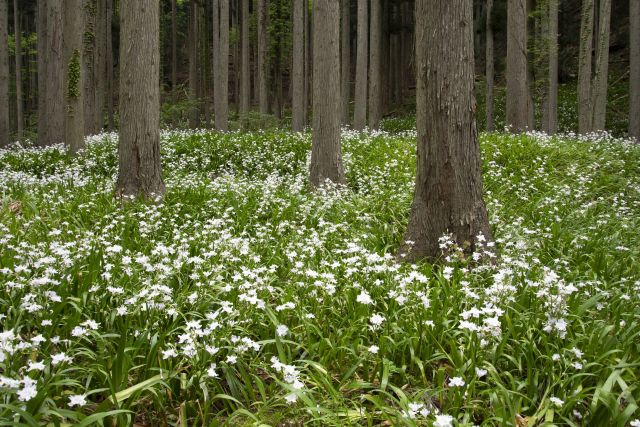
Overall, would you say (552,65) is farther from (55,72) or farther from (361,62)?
(55,72)

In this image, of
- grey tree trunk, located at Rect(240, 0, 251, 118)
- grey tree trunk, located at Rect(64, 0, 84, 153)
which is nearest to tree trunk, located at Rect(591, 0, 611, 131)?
grey tree trunk, located at Rect(240, 0, 251, 118)

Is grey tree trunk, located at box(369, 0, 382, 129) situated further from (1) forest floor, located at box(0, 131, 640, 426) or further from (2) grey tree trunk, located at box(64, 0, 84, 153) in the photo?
(1) forest floor, located at box(0, 131, 640, 426)

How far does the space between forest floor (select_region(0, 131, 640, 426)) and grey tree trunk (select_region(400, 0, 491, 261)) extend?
30 centimetres

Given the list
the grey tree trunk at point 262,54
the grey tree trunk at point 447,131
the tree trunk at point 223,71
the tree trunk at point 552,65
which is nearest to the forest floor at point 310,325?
the grey tree trunk at point 447,131

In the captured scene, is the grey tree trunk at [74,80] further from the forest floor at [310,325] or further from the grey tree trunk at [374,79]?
the grey tree trunk at [374,79]

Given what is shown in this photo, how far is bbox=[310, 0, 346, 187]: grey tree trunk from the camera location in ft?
27.8

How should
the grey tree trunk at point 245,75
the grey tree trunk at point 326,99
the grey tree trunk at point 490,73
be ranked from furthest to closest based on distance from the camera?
the grey tree trunk at point 245,75
the grey tree trunk at point 490,73
the grey tree trunk at point 326,99

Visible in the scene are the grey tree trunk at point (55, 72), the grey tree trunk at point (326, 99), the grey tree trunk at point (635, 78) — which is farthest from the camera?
the grey tree trunk at point (635, 78)

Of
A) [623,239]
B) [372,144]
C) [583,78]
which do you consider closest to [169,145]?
[372,144]

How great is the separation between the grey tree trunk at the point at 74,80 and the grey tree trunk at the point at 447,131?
892 cm

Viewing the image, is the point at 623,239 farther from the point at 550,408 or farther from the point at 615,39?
the point at 615,39

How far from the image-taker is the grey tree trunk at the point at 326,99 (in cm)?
847

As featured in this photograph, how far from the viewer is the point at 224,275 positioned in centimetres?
445

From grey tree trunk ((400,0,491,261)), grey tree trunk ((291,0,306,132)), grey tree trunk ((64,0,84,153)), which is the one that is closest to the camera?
grey tree trunk ((400,0,491,261))
